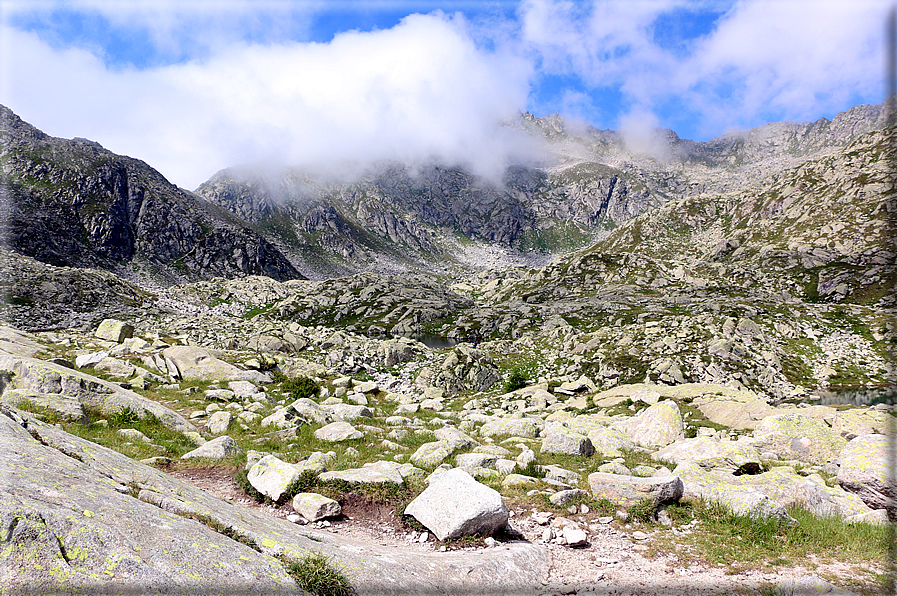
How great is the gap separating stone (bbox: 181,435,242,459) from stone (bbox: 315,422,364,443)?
11.1 feet

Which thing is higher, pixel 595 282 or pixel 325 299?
pixel 595 282

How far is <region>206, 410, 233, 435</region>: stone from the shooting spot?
17188mm

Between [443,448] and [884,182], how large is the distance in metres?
249

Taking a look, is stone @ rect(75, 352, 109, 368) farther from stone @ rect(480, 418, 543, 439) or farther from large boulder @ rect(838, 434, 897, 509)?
large boulder @ rect(838, 434, 897, 509)

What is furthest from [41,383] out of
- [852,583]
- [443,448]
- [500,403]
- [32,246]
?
[32,246]

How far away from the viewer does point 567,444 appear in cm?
1612

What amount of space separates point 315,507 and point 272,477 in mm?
2030

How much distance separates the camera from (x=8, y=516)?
3.90 meters

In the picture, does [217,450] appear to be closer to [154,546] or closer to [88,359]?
[154,546]

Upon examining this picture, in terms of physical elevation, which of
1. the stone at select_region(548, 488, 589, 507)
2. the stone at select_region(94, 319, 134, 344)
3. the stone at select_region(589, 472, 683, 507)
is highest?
the stone at select_region(94, 319, 134, 344)

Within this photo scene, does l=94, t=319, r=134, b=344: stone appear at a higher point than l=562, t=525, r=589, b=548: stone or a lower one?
higher

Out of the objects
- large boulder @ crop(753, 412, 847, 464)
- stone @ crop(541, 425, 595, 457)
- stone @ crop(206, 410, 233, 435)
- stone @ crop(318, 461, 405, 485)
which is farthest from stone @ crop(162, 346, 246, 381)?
large boulder @ crop(753, 412, 847, 464)

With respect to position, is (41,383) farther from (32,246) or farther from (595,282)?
(32,246)

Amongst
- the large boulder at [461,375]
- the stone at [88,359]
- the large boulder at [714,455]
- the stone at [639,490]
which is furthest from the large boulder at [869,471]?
the stone at [88,359]
